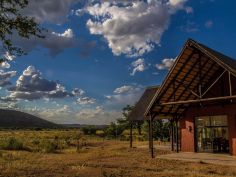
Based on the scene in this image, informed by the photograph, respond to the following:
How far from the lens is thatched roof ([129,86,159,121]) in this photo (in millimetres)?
33375

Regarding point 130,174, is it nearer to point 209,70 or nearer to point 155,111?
point 155,111

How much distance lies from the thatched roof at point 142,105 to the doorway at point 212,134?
720 cm

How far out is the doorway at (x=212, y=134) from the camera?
24844mm

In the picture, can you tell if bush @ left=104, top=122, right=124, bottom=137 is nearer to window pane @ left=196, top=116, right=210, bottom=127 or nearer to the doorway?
the doorway

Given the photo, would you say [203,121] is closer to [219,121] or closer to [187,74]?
[219,121]

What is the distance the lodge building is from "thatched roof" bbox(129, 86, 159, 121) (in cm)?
572

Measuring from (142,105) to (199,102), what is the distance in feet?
33.4

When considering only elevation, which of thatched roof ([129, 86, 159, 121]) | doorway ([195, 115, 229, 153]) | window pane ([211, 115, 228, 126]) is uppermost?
thatched roof ([129, 86, 159, 121])

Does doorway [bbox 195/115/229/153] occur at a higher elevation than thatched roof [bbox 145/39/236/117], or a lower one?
lower

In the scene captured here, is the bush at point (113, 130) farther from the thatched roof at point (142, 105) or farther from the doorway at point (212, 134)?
the doorway at point (212, 134)

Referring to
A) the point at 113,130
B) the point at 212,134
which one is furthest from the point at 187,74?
the point at 113,130

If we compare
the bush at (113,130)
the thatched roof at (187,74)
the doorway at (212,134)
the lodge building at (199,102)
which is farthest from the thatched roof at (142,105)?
the bush at (113,130)

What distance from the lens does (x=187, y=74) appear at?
24094mm

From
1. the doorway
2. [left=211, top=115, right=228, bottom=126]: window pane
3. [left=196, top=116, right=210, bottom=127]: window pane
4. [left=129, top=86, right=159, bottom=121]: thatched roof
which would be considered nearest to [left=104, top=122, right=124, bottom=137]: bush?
[left=129, top=86, right=159, bottom=121]: thatched roof
